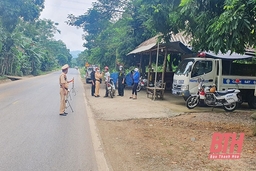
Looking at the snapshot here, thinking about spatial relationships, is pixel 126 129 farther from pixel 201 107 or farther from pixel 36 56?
pixel 36 56

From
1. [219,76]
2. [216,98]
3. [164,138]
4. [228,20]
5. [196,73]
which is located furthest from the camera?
[196,73]

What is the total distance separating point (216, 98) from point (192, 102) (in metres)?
1.05

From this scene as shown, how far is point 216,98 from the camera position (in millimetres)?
12055

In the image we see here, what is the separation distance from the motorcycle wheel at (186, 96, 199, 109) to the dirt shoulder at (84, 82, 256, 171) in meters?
0.72

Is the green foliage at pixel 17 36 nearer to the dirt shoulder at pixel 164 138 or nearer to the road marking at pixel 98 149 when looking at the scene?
the dirt shoulder at pixel 164 138

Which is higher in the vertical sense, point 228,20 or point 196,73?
point 228,20

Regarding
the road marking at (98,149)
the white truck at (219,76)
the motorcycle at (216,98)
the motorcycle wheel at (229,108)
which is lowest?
the road marking at (98,149)

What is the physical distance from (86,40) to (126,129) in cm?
3347

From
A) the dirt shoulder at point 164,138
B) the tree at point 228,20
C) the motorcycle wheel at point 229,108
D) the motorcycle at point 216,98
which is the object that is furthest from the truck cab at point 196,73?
the tree at point 228,20

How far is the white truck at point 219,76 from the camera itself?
13.7m

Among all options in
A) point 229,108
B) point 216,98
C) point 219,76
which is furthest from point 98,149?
point 219,76

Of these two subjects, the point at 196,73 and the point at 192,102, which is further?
the point at 196,73

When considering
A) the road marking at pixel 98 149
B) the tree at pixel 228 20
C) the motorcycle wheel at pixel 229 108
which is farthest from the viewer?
the motorcycle wheel at pixel 229 108

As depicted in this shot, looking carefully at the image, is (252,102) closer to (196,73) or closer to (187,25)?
(196,73)
